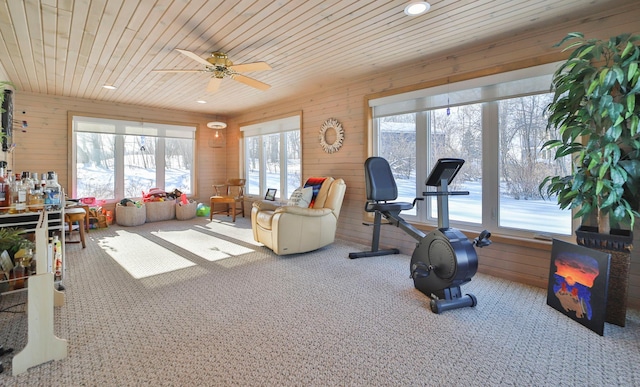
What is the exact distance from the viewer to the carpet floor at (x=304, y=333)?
163 centimetres

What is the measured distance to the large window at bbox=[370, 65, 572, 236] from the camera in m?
2.95

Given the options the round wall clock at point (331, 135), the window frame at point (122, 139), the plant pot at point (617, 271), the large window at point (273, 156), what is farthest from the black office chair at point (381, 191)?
the window frame at point (122, 139)

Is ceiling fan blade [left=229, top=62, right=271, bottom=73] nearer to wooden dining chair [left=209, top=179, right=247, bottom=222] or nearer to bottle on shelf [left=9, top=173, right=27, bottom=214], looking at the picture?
bottle on shelf [left=9, top=173, right=27, bottom=214]

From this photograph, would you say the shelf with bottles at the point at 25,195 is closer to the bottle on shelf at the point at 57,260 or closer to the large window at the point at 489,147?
the bottle on shelf at the point at 57,260

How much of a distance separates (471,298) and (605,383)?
93 cm

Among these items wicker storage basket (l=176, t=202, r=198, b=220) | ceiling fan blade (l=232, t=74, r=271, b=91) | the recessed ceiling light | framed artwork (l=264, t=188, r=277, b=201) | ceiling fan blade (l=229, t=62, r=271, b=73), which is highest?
the recessed ceiling light

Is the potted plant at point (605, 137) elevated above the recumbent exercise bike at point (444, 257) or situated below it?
above

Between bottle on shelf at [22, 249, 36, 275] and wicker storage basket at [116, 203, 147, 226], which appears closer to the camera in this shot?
bottle on shelf at [22, 249, 36, 275]

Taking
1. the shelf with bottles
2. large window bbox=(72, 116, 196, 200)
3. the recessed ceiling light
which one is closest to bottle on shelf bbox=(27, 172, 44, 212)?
the shelf with bottles

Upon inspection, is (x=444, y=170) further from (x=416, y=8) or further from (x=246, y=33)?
(x=246, y=33)

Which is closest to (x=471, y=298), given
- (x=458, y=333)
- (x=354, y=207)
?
(x=458, y=333)

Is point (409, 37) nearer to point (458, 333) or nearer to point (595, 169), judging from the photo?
point (595, 169)

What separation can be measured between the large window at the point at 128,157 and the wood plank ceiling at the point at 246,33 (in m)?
1.53

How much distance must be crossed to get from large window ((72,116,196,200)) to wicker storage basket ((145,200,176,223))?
1.74 ft
